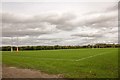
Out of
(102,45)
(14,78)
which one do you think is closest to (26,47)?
(102,45)

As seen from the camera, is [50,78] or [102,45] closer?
[50,78]

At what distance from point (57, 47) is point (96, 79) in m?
135

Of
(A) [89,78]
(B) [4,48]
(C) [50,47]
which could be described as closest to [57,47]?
(C) [50,47]

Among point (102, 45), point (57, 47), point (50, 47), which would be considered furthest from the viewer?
point (102, 45)

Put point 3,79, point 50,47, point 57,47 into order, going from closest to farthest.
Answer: point 3,79
point 50,47
point 57,47

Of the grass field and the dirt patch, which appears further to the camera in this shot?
the grass field

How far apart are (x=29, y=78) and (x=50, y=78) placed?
48.1 inches

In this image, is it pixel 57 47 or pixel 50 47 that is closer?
pixel 50 47

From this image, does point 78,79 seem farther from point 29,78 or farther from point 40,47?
point 40,47

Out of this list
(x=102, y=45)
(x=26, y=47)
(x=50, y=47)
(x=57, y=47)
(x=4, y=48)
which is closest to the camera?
(x=4, y=48)

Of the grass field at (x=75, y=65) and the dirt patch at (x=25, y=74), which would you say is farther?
the grass field at (x=75, y=65)

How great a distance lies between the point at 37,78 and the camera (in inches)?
488

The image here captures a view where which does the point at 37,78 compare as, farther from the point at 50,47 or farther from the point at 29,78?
the point at 50,47

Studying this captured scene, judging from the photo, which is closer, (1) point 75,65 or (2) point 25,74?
(2) point 25,74
